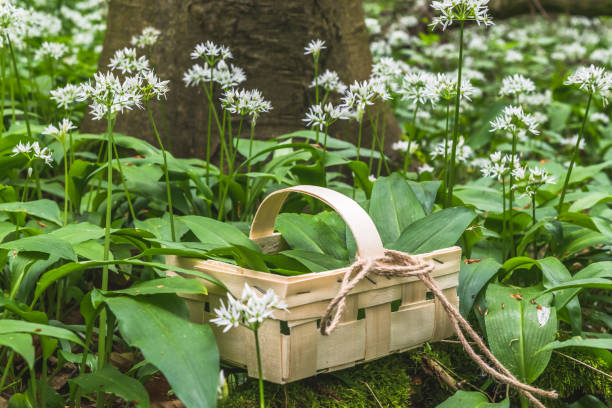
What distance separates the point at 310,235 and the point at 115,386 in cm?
73

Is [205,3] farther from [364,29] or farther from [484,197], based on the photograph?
[484,197]

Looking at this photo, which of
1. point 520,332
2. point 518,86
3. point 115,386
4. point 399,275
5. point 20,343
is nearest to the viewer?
point 20,343

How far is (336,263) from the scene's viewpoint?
5.36 ft

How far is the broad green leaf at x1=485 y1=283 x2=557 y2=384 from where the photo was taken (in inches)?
58.8

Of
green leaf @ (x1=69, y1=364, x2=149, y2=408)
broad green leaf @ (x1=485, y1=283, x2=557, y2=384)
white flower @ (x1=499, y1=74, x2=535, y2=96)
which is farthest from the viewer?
white flower @ (x1=499, y1=74, x2=535, y2=96)

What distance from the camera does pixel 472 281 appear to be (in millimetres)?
1734

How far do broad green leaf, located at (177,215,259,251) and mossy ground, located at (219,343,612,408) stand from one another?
39 cm

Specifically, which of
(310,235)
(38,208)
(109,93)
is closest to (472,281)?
(310,235)

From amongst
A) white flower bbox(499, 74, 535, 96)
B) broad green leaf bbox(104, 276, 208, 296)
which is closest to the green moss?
broad green leaf bbox(104, 276, 208, 296)

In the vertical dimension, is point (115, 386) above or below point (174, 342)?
below

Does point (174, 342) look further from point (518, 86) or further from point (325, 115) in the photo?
point (518, 86)

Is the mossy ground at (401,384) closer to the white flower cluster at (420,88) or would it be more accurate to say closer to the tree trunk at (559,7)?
the white flower cluster at (420,88)

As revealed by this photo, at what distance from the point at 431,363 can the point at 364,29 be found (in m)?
2.16

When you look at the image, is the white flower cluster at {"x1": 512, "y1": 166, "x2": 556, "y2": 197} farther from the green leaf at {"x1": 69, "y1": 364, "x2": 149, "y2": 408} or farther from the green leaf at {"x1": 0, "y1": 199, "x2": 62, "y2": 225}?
the green leaf at {"x1": 0, "y1": 199, "x2": 62, "y2": 225}
